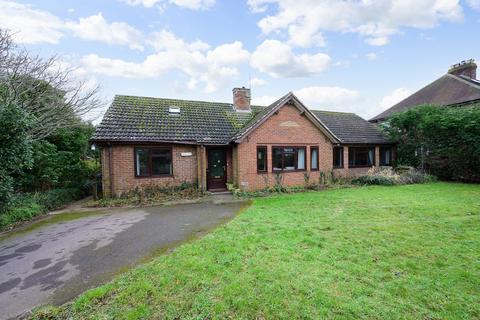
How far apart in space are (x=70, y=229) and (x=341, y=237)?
7753 mm

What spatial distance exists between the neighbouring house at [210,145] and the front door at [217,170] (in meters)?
0.06

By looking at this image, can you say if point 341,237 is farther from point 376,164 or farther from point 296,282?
point 376,164

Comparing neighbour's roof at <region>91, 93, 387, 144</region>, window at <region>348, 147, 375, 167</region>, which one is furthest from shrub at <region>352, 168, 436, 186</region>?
neighbour's roof at <region>91, 93, 387, 144</region>

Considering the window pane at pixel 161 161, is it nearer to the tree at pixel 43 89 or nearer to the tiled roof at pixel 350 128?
the tree at pixel 43 89

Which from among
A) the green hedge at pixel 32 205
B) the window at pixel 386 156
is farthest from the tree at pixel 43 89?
the window at pixel 386 156

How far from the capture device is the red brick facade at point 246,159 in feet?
36.6

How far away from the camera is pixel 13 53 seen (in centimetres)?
943

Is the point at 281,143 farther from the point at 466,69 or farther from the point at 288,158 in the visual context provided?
the point at 466,69

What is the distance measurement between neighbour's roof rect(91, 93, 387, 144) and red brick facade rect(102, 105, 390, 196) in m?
0.50

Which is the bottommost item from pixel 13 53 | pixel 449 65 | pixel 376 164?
pixel 376 164

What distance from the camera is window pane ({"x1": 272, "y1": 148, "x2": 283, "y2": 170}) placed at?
509 inches

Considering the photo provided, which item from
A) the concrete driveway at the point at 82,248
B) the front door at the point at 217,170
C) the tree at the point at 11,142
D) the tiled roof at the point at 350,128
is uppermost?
the tiled roof at the point at 350,128

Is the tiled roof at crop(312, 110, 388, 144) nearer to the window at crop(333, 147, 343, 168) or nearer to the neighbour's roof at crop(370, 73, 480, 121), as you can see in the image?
the window at crop(333, 147, 343, 168)

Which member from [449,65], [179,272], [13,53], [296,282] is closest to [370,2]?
→ [296,282]
